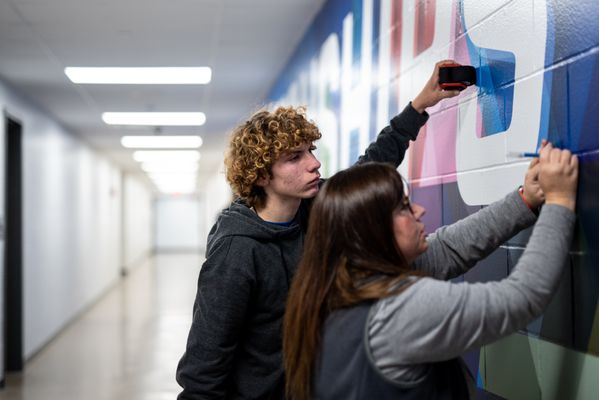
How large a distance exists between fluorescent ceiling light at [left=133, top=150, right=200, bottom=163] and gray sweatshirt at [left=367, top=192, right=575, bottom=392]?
9356 millimetres

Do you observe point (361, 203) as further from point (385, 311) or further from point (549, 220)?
point (549, 220)

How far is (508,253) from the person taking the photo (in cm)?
176

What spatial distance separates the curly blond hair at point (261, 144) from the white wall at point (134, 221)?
43.8 feet

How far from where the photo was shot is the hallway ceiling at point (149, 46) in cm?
385

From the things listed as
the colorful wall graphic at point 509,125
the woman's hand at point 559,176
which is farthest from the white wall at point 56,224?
the woman's hand at point 559,176

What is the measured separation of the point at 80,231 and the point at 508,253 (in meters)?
8.16

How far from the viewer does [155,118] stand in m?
7.35

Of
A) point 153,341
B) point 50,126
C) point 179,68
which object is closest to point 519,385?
point 179,68

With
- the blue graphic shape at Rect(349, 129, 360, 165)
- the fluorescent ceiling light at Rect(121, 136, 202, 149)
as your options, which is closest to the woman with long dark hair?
the blue graphic shape at Rect(349, 129, 360, 165)

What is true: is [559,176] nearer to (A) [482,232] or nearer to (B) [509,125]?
(A) [482,232]

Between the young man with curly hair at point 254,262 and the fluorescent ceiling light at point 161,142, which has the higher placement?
the fluorescent ceiling light at point 161,142

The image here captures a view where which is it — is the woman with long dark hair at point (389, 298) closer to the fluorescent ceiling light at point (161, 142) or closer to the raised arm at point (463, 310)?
the raised arm at point (463, 310)

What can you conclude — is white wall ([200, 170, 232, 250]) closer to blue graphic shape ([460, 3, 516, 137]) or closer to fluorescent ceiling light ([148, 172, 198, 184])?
fluorescent ceiling light ([148, 172, 198, 184])

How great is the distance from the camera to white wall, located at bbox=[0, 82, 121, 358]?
6.23 m
